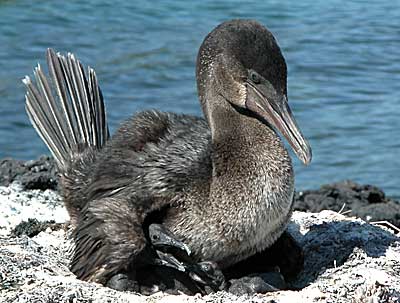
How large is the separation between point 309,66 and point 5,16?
4054mm

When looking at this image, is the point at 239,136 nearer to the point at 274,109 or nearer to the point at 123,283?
the point at 274,109

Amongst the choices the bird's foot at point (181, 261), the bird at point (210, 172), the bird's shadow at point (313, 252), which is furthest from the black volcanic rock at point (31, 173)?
the bird's foot at point (181, 261)

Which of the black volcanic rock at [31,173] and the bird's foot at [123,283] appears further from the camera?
the black volcanic rock at [31,173]

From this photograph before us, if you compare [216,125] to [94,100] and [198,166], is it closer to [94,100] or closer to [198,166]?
[198,166]

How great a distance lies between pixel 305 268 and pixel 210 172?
0.94 m

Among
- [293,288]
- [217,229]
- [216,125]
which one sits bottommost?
[293,288]

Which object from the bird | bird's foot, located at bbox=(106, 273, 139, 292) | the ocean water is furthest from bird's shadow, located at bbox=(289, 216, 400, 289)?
the ocean water

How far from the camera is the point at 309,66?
14250 millimetres

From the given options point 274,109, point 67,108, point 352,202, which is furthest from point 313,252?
point 352,202

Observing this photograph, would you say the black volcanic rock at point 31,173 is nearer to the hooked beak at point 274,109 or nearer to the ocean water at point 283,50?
the ocean water at point 283,50

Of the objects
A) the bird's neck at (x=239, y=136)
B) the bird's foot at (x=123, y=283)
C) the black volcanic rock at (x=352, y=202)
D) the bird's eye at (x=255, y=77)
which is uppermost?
the bird's eye at (x=255, y=77)

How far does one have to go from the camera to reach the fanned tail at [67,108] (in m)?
7.39

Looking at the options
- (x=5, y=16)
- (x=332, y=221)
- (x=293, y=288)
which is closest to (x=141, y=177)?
(x=293, y=288)

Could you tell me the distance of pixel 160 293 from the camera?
5891 mm
